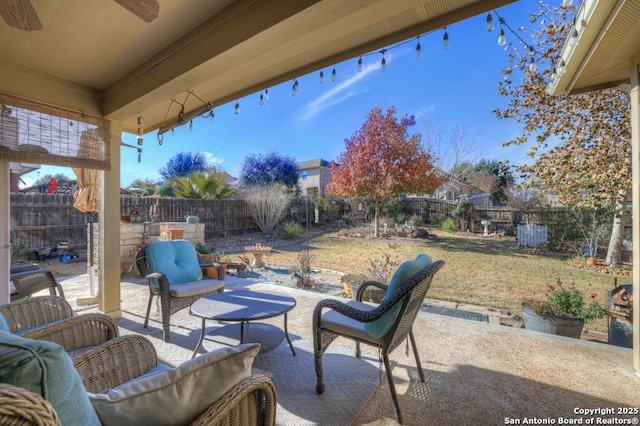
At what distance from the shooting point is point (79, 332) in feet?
5.72

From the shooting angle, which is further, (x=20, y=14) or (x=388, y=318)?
(x=388, y=318)

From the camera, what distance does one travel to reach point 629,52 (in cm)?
216

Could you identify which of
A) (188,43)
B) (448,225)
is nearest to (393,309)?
(188,43)

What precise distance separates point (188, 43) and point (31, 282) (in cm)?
285

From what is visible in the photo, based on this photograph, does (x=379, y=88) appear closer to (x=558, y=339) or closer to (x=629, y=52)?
(x=629, y=52)

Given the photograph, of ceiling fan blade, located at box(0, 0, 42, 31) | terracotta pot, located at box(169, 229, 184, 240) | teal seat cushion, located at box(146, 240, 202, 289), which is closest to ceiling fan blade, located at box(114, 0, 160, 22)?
ceiling fan blade, located at box(0, 0, 42, 31)

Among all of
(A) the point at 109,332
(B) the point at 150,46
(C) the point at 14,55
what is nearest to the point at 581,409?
(A) the point at 109,332

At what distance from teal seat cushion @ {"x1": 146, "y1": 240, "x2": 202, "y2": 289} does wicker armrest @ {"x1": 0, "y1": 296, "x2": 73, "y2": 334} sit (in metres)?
1.08

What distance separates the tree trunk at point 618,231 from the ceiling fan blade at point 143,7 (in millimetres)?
4306

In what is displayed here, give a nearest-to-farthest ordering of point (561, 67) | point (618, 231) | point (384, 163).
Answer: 1. point (561, 67)
2. point (618, 231)
3. point (384, 163)

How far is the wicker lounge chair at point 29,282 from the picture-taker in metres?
2.90

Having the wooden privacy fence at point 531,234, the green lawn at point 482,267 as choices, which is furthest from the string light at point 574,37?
the green lawn at point 482,267

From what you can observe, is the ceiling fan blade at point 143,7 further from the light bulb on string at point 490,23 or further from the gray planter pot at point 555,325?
the gray planter pot at point 555,325

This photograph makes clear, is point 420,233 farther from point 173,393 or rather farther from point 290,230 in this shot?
point 173,393
